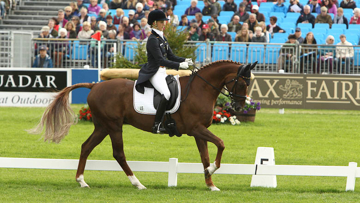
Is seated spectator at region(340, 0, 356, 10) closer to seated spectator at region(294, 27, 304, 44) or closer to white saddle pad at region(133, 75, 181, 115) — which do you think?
seated spectator at region(294, 27, 304, 44)

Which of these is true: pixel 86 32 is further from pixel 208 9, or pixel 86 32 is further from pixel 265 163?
pixel 265 163

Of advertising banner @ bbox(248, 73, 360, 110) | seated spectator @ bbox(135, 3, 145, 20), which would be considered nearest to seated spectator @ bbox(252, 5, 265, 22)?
advertising banner @ bbox(248, 73, 360, 110)

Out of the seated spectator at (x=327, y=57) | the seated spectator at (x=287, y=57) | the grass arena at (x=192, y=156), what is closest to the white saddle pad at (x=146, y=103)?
the grass arena at (x=192, y=156)

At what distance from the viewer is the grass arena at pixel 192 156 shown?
23.2 ft

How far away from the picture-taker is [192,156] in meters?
10.3

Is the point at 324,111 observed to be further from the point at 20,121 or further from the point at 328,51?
the point at 20,121

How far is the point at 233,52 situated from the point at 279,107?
2256 millimetres

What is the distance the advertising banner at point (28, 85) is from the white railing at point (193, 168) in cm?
935

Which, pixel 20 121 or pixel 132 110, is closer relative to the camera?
pixel 132 110

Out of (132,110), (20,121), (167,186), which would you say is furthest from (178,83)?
(20,121)

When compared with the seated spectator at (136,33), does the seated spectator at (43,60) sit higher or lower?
lower

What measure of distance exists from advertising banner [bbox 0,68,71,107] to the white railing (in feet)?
30.7

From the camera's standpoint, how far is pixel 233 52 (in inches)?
687

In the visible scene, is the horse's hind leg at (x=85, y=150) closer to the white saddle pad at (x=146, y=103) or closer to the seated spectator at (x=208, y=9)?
the white saddle pad at (x=146, y=103)
